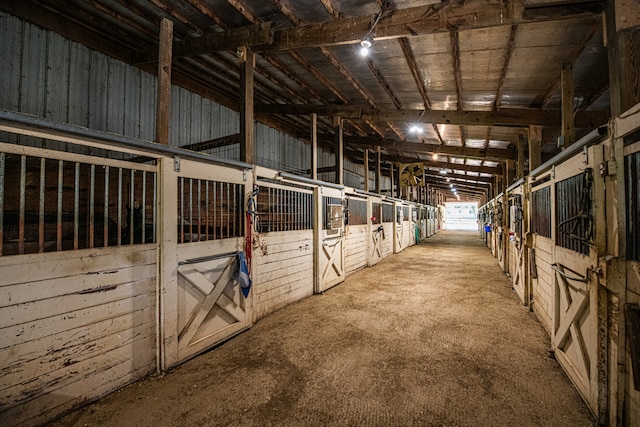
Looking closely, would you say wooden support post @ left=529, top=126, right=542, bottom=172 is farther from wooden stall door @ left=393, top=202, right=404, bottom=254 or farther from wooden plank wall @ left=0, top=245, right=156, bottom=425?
wooden plank wall @ left=0, top=245, right=156, bottom=425

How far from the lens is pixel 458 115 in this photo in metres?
5.52

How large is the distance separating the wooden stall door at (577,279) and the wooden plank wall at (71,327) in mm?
3707

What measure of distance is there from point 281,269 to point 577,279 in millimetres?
3530

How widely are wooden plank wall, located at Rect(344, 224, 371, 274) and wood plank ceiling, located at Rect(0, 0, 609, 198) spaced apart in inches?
115

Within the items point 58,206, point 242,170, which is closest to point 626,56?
point 242,170

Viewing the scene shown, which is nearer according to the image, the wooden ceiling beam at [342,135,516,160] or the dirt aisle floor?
the dirt aisle floor

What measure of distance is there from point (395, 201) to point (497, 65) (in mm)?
7114

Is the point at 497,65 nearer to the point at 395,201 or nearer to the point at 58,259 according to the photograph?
the point at 58,259

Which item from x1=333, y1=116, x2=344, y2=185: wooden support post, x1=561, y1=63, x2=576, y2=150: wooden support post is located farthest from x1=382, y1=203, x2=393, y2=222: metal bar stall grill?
x1=561, y1=63, x2=576, y2=150: wooden support post

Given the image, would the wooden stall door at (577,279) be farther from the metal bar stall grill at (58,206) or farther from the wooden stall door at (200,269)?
the metal bar stall grill at (58,206)

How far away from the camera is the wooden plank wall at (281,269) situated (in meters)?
4.01

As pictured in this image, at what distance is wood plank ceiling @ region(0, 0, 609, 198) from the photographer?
10.3 ft

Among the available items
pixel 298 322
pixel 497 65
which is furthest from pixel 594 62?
pixel 298 322

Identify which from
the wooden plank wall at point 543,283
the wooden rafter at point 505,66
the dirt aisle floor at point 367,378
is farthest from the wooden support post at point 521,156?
the dirt aisle floor at point 367,378
